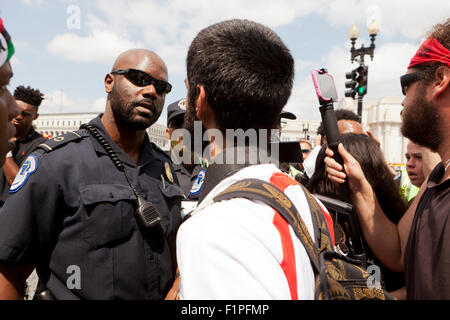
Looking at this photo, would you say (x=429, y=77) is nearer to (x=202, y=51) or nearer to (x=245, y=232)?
(x=202, y=51)

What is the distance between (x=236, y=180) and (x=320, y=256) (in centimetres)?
40

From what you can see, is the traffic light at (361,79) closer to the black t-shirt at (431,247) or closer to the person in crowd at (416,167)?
the person in crowd at (416,167)

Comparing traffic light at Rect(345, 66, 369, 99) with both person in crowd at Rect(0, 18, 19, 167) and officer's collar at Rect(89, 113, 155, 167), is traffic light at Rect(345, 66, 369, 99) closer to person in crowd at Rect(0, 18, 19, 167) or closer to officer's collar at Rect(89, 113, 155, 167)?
officer's collar at Rect(89, 113, 155, 167)

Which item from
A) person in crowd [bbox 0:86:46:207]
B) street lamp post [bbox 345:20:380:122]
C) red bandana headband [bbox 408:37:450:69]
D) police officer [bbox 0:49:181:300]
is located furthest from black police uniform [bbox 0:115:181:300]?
street lamp post [bbox 345:20:380:122]

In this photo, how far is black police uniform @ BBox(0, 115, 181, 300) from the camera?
190 cm

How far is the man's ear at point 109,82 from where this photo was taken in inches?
105

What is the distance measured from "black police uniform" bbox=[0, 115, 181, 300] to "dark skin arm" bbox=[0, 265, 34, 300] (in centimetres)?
8

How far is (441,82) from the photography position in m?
1.95

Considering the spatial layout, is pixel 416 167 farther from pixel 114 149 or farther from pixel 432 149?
pixel 114 149

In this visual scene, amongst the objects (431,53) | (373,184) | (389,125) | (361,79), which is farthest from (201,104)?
(389,125)

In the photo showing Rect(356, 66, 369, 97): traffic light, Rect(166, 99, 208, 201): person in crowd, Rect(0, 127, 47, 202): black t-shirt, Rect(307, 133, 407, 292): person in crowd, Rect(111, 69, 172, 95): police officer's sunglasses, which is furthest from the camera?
→ Rect(356, 66, 369, 97): traffic light

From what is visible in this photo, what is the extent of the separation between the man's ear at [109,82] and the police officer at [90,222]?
0.87 ft

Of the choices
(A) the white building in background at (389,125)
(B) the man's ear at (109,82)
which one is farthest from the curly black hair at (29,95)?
(A) the white building in background at (389,125)

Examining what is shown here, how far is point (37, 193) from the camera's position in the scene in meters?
1.93
